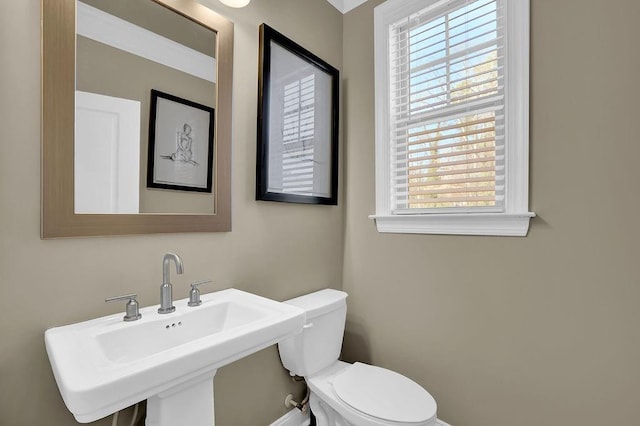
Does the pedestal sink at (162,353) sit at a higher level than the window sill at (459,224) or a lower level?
lower

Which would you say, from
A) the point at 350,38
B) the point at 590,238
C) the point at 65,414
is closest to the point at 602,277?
the point at 590,238

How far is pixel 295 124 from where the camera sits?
1648 mm

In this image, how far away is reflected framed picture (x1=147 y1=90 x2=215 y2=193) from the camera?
1.16 meters

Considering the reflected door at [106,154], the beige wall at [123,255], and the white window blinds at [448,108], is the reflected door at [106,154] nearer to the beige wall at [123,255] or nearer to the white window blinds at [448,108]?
the beige wall at [123,255]

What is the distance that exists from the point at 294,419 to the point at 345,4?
8.06 feet

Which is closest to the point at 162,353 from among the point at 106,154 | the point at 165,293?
the point at 165,293

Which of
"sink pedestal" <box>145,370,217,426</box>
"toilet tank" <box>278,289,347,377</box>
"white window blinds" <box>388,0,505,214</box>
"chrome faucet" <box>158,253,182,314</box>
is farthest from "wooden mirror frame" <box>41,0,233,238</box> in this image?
"white window blinds" <box>388,0,505,214</box>

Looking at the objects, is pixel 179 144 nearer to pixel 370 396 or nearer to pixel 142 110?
pixel 142 110

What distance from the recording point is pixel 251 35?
57.2 inches

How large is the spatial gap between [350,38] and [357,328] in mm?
1811

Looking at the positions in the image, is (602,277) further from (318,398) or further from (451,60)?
(318,398)

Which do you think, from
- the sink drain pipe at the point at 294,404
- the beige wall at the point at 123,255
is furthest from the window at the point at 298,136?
the sink drain pipe at the point at 294,404

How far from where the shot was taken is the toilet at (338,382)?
1.23 m

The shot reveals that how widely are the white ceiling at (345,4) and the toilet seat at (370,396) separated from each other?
210 cm
